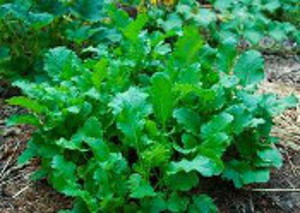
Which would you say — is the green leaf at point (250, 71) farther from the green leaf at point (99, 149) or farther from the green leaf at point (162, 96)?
the green leaf at point (99, 149)

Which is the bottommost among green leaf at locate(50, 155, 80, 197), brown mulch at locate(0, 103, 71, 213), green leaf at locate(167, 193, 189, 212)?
brown mulch at locate(0, 103, 71, 213)

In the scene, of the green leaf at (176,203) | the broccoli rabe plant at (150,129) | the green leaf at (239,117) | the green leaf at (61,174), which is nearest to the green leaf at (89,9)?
the broccoli rabe plant at (150,129)

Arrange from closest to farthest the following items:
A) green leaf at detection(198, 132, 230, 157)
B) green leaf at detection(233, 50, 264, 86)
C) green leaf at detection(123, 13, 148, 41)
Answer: green leaf at detection(198, 132, 230, 157)
green leaf at detection(233, 50, 264, 86)
green leaf at detection(123, 13, 148, 41)

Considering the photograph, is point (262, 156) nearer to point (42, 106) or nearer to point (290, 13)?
point (42, 106)

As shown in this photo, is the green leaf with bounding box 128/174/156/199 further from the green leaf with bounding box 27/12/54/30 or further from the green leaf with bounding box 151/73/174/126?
the green leaf with bounding box 27/12/54/30

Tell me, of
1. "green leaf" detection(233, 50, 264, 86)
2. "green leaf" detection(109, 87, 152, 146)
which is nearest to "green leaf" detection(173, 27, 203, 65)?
"green leaf" detection(233, 50, 264, 86)

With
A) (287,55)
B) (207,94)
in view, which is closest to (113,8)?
(207,94)

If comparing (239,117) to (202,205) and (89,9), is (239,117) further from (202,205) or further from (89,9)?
(89,9)
